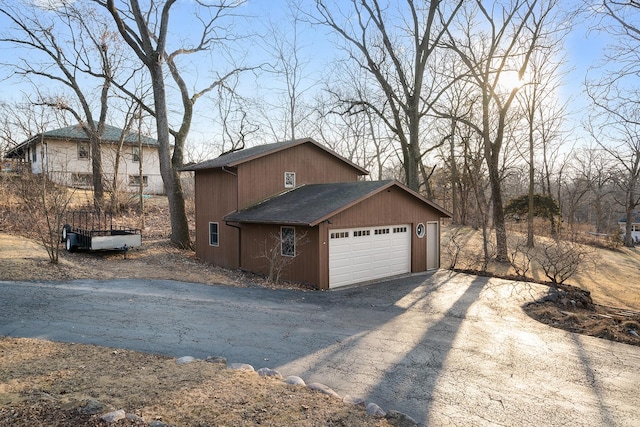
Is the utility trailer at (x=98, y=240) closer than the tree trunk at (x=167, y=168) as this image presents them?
Yes

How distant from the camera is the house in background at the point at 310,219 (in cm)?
1329

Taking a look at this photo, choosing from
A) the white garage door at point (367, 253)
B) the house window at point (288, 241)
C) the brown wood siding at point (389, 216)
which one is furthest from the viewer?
the house window at point (288, 241)

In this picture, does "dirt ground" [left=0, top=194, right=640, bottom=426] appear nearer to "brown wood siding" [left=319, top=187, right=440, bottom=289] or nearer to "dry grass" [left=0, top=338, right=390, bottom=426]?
"dry grass" [left=0, top=338, right=390, bottom=426]

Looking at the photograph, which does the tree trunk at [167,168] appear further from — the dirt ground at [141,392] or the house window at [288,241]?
the dirt ground at [141,392]

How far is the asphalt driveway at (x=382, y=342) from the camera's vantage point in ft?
17.6

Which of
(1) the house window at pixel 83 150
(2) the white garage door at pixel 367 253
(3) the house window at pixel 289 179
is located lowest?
(2) the white garage door at pixel 367 253

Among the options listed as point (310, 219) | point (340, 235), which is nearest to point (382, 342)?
point (310, 219)

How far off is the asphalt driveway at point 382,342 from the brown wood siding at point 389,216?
2.36m

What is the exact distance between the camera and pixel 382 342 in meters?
7.64

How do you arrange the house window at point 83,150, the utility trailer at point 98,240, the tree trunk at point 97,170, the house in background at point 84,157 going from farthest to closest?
the house window at point 83,150 < the house in background at point 84,157 < the tree trunk at point 97,170 < the utility trailer at point 98,240

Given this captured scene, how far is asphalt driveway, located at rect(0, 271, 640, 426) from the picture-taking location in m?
5.35

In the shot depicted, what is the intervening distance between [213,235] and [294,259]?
5.33m

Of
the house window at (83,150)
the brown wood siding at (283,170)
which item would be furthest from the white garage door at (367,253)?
the house window at (83,150)

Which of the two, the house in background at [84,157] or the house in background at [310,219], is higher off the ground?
the house in background at [84,157]
